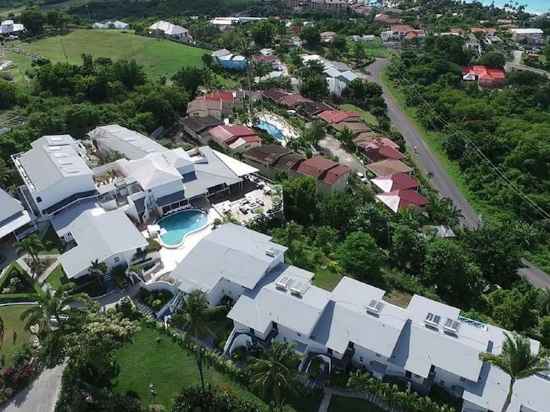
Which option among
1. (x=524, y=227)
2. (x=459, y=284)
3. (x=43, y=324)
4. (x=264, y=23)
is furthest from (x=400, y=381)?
(x=264, y=23)

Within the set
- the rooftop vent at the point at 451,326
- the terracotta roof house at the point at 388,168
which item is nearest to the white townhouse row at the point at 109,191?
the terracotta roof house at the point at 388,168

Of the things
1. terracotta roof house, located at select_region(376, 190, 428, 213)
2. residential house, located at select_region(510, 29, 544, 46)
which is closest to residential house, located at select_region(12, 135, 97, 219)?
terracotta roof house, located at select_region(376, 190, 428, 213)

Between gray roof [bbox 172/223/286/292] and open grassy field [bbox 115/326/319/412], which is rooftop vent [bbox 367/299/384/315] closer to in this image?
open grassy field [bbox 115/326/319/412]

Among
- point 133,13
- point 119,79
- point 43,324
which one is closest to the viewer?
point 43,324

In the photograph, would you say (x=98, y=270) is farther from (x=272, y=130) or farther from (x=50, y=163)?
(x=272, y=130)

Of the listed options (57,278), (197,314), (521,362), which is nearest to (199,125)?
(57,278)

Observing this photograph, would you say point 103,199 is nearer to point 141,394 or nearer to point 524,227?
point 141,394

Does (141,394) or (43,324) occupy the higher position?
(43,324)
